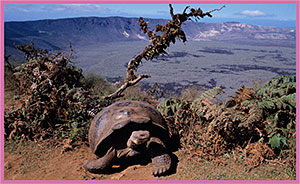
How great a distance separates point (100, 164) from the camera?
12.4 ft

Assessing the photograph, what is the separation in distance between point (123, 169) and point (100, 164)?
418 millimetres

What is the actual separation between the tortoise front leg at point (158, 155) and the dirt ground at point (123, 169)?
15 centimetres

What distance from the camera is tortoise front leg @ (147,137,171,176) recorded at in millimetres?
3748

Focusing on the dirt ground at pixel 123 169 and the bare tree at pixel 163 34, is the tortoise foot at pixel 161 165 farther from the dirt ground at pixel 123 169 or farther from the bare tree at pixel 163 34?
the bare tree at pixel 163 34

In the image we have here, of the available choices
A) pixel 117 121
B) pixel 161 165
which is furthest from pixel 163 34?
pixel 161 165

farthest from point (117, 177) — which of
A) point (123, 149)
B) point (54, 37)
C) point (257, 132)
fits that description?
point (54, 37)

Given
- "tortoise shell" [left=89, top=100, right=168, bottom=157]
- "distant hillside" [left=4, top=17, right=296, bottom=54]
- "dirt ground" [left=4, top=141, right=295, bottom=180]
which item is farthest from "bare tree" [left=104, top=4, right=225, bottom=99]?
"distant hillside" [left=4, top=17, right=296, bottom=54]

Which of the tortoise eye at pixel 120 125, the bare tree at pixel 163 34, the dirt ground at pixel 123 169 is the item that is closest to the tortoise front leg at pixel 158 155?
the dirt ground at pixel 123 169

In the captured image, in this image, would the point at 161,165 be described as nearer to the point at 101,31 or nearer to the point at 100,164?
the point at 100,164

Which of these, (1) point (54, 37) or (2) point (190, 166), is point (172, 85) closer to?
(2) point (190, 166)

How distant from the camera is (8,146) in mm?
4914

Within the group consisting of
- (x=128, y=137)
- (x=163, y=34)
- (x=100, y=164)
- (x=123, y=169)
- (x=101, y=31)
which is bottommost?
(x=123, y=169)

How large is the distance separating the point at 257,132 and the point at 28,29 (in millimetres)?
39197

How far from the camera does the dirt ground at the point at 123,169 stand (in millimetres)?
3684
